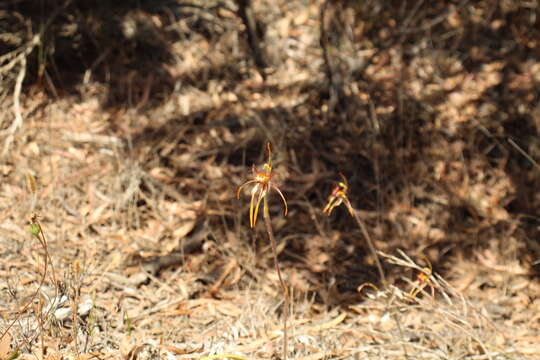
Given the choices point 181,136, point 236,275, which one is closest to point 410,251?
point 236,275

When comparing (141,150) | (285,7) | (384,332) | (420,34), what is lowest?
(384,332)

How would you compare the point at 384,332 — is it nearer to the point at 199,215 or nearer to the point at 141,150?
the point at 199,215

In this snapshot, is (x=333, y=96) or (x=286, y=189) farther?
(x=333, y=96)

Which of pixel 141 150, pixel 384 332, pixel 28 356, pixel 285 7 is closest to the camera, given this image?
pixel 28 356

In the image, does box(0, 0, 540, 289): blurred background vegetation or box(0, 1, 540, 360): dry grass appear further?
box(0, 0, 540, 289): blurred background vegetation

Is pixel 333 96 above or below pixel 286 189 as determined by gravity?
above

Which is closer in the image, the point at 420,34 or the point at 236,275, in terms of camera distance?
the point at 236,275

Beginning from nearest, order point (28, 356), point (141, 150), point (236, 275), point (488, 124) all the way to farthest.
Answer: point (28, 356)
point (236, 275)
point (141, 150)
point (488, 124)

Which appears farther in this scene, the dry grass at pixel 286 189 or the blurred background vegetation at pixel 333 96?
the blurred background vegetation at pixel 333 96
